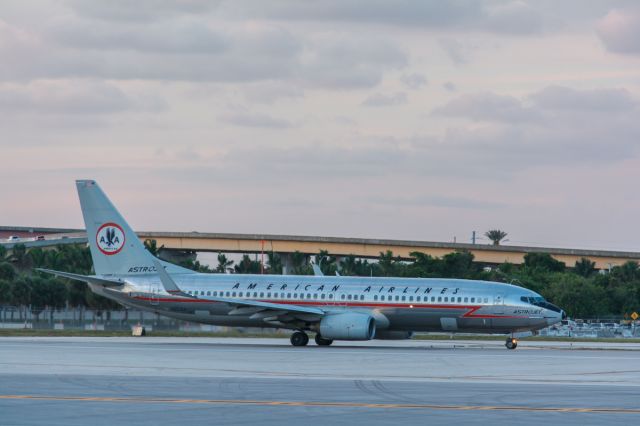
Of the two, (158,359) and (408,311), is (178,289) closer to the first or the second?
(408,311)

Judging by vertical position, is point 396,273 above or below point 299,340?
above

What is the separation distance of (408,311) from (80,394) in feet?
98.5

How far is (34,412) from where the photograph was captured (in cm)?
2148

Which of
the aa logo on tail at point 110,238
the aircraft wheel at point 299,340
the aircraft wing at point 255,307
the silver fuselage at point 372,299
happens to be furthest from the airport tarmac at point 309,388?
the aa logo on tail at point 110,238

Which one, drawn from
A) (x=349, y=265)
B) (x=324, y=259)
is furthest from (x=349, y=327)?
(x=324, y=259)

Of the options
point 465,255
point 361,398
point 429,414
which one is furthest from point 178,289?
point 465,255

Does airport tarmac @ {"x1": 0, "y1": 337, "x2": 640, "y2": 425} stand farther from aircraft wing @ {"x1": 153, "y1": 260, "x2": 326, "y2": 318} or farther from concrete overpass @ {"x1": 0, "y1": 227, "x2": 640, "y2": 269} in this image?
concrete overpass @ {"x1": 0, "y1": 227, "x2": 640, "y2": 269}

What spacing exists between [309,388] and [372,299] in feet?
88.5

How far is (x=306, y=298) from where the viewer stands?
55469mm

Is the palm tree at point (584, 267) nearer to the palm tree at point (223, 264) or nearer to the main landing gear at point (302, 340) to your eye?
the palm tree at point (223, 264)

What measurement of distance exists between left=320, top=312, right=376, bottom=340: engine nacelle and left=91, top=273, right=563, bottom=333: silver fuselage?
4.60ft

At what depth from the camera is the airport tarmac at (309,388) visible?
21328 mm

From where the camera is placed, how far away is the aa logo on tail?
5950cm

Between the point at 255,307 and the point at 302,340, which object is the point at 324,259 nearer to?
the point at 302,340
